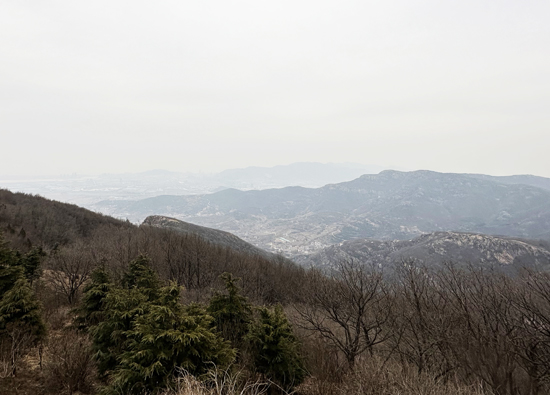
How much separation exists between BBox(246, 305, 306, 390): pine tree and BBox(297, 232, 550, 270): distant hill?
374 ft

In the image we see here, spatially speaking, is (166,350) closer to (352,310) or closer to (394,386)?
(394,386)

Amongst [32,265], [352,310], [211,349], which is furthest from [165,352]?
[32,265]

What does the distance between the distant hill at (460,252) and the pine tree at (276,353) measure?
374 feet

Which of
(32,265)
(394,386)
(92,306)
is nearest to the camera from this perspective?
(394,386)

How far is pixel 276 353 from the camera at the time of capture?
35.4 feet

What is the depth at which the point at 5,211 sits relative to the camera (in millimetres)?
59281

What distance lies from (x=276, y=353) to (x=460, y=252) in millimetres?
188366

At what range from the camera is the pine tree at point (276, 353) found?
1047cm

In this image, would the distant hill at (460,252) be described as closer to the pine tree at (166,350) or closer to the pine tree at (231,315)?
the pine tree at (231,315)

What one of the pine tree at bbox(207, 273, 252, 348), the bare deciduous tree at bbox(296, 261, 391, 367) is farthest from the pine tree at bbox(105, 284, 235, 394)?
the bare deciduous tree at bbox(296, 261, 391, 367)

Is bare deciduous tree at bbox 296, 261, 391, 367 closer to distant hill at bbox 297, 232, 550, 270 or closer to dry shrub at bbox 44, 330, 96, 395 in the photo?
dry shrub at bbox 44, 330, 96, 395

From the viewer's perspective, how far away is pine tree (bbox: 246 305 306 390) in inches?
412

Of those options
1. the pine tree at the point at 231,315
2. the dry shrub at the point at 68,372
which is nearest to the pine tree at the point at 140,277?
the pine tree at the point at 231,315

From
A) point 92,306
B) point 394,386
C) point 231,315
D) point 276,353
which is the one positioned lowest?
point 276,353
